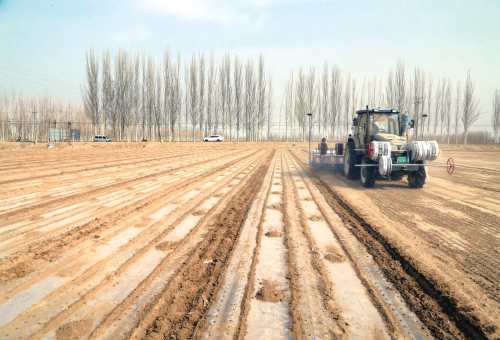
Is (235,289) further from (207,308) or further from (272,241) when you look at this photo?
(272,241)

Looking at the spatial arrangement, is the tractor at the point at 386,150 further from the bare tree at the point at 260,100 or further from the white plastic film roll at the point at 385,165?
the bare tree at the point at 260,100

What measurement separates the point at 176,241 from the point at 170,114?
42.2 meters

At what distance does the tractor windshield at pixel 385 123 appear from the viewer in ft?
35.8

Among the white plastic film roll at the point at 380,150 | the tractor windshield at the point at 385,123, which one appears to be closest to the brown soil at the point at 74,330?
the white plastic film roll at the point at 380,150

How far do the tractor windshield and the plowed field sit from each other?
12.0ft

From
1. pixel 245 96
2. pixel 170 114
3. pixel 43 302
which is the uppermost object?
pixel 245 96

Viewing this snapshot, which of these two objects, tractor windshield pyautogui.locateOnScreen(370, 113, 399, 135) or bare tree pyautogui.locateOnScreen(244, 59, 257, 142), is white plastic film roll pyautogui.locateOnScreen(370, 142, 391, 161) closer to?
Result: tractor windshield pyautogui.locateOnScreen(370, 113, 399, 135)

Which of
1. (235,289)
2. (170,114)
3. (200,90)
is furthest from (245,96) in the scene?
(235,289)

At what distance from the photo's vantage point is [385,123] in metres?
11.0

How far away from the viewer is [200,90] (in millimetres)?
46375

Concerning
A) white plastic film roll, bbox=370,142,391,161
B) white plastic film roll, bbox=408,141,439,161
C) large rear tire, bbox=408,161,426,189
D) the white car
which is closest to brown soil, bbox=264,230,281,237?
white plastic film roll, bbox=370,142,391,161

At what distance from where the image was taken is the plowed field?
8.92ft

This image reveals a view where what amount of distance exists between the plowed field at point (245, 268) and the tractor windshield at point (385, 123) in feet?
12.0

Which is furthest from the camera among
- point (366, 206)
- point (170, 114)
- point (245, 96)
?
point (245, 96)
